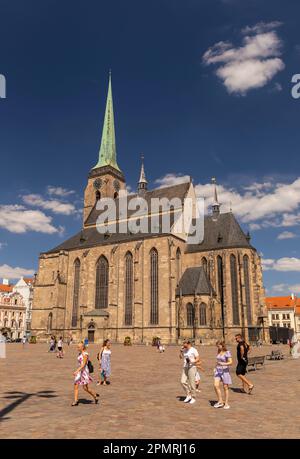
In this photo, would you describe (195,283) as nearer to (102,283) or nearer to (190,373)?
(102,283)

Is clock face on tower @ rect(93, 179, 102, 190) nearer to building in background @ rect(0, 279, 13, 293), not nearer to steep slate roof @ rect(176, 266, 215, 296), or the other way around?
steep slate roof @ rect(176, 266, 215, 296)

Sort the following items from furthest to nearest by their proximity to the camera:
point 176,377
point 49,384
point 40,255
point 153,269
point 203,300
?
point 40,255, point 153,269, point 203,300, point 176,377, point 49,384

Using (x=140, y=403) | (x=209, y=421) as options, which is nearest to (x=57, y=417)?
(x=140, y=403)

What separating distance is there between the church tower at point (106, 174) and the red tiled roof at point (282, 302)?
48.6 m

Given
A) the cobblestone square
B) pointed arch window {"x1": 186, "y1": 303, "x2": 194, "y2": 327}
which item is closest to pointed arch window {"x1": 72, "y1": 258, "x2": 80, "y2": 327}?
pointed arch window {"x1": 186, "y1": 303, "x2": 194, "y2": 327}

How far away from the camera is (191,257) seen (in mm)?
55844

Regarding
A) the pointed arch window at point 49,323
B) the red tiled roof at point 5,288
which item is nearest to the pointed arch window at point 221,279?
the pointed arch window at point 49,323

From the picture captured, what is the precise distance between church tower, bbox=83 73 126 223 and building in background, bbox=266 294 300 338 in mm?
49125

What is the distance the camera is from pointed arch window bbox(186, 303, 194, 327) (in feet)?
160

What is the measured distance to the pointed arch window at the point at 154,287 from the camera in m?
50.9

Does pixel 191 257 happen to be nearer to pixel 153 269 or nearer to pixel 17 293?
pixel 153 269
